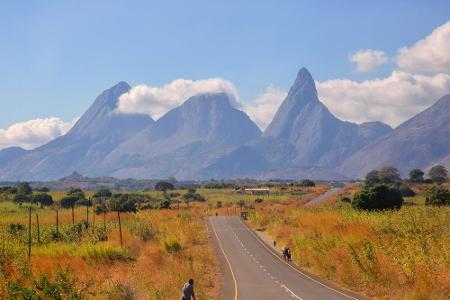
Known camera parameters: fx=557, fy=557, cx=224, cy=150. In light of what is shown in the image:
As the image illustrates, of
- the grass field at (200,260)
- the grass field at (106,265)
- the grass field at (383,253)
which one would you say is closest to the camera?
the grass field at (106,265)

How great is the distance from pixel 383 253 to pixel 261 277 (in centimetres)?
895

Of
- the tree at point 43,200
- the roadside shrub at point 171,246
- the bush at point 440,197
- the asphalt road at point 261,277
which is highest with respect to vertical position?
the tree at point 43,200

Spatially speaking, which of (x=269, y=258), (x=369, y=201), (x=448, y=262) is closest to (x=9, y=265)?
(x=448, y=262)

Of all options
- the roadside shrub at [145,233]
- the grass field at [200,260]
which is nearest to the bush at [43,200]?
the grass field at [200,260]

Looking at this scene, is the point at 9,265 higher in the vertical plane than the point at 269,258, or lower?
higher

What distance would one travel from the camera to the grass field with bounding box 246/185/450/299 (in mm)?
27766

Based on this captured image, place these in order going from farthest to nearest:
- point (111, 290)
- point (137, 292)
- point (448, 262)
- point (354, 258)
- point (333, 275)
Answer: point (333, 275) → point (354, 258) → point (448, 262) → point (137, 292) → point (111, 290)

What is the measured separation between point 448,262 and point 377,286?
4.29 meters

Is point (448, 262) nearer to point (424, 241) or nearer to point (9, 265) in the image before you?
point (424, 241)

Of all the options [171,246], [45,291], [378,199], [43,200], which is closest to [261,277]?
[171,246]

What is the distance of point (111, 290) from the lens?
2391 cm

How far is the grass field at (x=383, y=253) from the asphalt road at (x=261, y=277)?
142 cm

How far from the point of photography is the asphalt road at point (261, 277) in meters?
30.2

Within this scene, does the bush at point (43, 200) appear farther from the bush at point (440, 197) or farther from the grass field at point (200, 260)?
the bush at point (440, 197)
